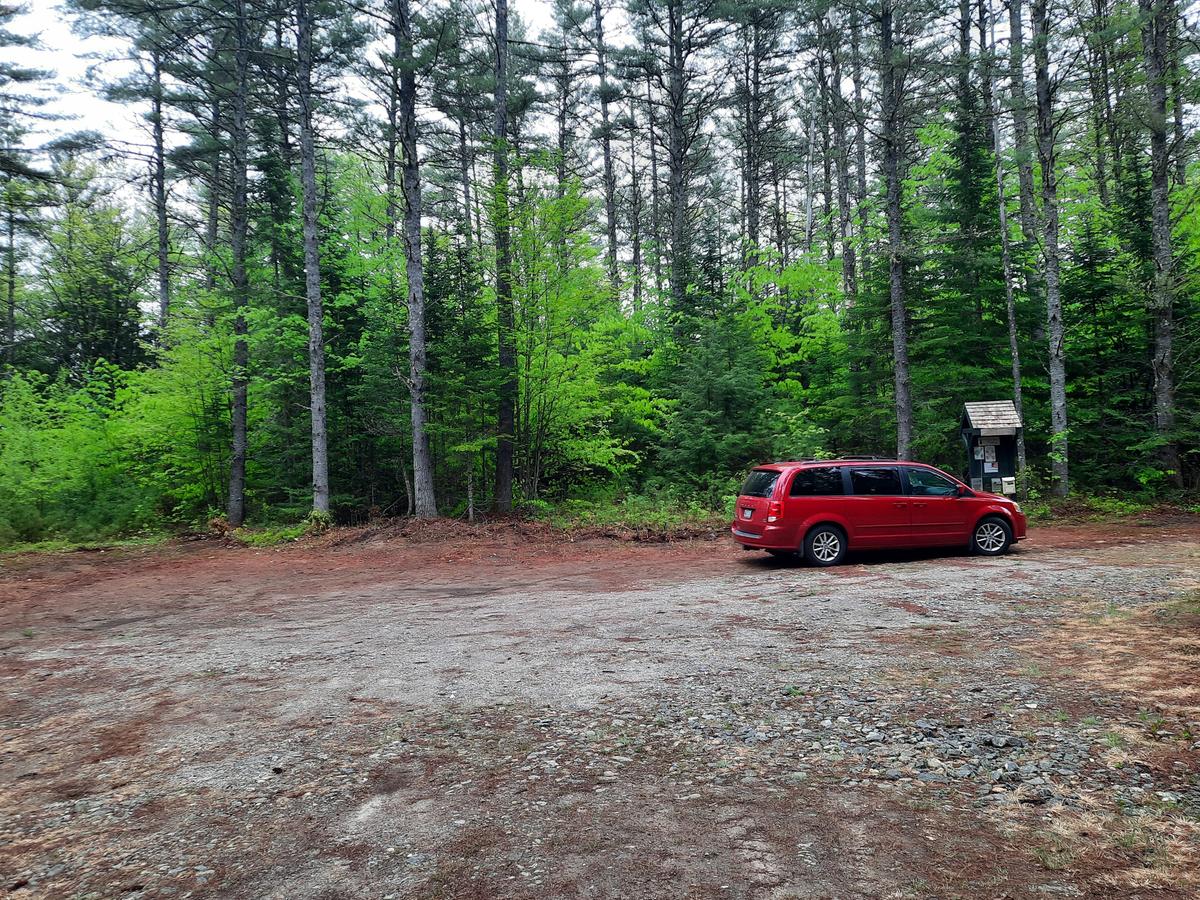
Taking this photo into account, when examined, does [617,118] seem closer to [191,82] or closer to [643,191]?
[643,191]

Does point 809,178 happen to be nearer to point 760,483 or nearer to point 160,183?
point 760,483

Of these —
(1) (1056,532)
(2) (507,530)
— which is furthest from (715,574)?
(1) (1056,532)

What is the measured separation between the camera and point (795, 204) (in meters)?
34.3

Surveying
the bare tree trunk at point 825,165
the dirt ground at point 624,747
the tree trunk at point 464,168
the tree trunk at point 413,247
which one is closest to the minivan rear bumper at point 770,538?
Answer: the dirt ground at point 624,747

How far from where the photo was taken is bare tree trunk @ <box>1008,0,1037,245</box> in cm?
1511

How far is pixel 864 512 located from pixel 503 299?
33.6 feet

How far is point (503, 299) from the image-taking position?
16359mm

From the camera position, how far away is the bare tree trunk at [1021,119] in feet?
49.6

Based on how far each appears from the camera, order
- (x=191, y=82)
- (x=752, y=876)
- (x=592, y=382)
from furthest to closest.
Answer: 1. (x=191, y=82)
2. (x=592, y=382)
3. (x=752, y=876)

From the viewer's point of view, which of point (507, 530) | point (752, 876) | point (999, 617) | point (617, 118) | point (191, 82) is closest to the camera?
point (752, 876)

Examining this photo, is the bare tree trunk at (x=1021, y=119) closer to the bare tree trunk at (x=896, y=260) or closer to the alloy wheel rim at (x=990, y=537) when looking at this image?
the bare tree trunk at (x=896, y=260)

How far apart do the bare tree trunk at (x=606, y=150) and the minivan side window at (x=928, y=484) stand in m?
13.0

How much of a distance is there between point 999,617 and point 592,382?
36.9ft

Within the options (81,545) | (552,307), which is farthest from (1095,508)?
(81,545)
